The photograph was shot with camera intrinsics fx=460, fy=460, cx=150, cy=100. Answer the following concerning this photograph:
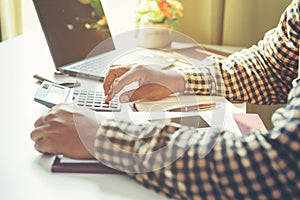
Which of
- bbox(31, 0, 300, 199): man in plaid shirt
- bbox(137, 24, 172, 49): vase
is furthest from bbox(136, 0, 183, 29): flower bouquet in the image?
bbox(31, 0, 300, 199): man in plaid shirt

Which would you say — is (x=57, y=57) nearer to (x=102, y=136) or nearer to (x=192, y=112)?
(x=192, y=112)

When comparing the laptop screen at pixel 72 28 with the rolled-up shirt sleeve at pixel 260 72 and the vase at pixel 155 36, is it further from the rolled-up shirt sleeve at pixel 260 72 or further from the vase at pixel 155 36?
the rolled-up shirt sleeve at pixel 260 72

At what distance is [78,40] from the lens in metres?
1.33

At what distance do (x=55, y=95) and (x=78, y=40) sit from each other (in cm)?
31

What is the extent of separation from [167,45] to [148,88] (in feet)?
1.62

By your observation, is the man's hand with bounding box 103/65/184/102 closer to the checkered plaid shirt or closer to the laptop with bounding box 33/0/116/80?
the laptop with bounding box 33/0/116/80

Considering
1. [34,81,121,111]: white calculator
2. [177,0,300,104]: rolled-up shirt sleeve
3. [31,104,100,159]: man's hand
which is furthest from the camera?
[177,0,300,104]: rolled-up shirt sleeve

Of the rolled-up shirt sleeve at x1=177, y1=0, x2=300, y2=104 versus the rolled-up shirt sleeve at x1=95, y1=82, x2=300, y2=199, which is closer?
the rolled-up shirt sleeve at x1=95, y1=82, x2=300, y2=199

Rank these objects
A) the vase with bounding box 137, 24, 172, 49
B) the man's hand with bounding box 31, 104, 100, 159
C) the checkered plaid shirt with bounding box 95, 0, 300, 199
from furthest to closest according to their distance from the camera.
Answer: the vase with bounding box 137, 24, 172, 49 → the man's hand with bounding box 31, 104, 100, 159 → the checkered plaid shirt with bounding box 95, 0, 300, 199

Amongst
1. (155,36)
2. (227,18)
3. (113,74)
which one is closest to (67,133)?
(113,74)

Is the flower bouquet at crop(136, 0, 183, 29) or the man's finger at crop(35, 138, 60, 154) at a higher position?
the flower bouquet at crop(136, 0, 183, 29)

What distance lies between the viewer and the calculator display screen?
1.03m

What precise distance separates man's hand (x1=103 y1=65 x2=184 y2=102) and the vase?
42cm

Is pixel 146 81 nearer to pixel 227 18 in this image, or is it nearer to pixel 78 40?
pixel 78 40
